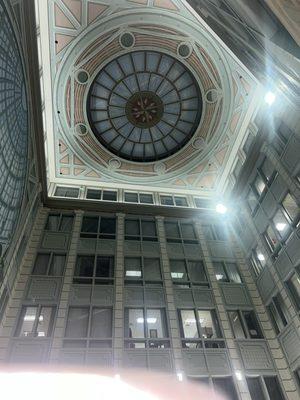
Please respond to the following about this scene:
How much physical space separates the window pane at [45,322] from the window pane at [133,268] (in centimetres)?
445

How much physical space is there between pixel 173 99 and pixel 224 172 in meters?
6.58

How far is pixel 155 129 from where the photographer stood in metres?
22.7

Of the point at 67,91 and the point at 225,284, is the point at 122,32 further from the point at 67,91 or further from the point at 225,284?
the point at 225,284

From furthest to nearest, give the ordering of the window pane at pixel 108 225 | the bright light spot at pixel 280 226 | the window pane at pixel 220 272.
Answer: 1. the window pane at pixel 108 225
2. the window pane at pixel 220 272
3. the bright light spot at pixel 280 226

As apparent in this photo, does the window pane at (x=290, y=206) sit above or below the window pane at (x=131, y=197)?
below

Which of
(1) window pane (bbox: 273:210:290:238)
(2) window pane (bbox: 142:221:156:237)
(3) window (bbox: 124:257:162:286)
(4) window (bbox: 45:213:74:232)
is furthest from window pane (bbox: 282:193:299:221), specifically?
(4) window (bbox: 45:213:74:232)

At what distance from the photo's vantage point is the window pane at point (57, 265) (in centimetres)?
1669

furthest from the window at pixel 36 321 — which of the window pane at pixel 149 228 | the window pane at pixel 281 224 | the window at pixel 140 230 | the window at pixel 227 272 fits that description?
the window pane at pixel 281 224

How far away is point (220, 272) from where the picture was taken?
18.1m

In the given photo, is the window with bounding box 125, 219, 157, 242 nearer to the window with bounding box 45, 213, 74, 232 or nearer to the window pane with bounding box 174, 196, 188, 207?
the window pane with bounding box 174, 196, 188, 207

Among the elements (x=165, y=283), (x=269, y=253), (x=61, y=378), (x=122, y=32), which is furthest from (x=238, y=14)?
(x=61, y=378)

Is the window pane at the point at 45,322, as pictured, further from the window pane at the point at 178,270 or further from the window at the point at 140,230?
the window pane at the point at 178,270

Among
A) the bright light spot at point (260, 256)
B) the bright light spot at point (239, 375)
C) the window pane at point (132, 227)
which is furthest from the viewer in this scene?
the window pane at point (132, 227)

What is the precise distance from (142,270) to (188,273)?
8.97 ft
